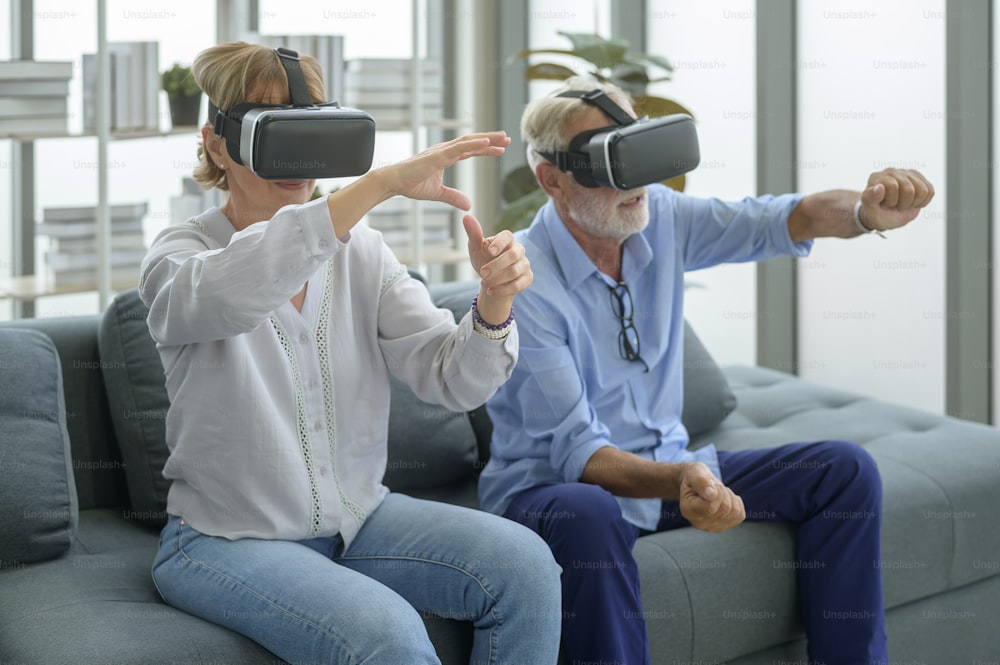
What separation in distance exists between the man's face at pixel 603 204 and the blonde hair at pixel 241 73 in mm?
559

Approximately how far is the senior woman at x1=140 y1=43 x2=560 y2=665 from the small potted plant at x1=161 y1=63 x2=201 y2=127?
1.91 metres

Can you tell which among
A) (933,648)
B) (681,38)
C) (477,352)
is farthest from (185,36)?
(933,648)

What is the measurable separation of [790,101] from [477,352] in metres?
2.43

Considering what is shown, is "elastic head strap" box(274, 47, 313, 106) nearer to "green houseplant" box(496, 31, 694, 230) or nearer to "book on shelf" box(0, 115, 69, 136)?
"green houseplant" box(496, 31, 694, 230)

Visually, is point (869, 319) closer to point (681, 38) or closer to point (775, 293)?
point (775, 293)

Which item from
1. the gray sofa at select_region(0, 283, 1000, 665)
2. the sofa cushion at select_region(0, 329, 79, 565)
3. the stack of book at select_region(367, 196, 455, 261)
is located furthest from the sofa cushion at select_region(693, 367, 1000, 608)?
the stack of book at select_region(367, 196, 455, 261)

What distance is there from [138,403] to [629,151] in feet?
3.18

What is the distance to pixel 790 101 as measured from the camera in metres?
3.75

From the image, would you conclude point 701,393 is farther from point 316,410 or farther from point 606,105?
point 316,410

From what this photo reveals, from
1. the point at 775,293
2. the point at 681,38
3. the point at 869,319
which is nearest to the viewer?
the point at 869,319

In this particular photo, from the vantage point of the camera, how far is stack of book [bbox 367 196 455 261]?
399cm

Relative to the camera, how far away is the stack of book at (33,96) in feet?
10.7

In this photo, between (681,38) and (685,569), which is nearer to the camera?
(685,569)

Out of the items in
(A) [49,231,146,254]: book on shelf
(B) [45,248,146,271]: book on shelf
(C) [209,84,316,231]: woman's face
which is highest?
(C) [209,84,316,231]: woman's face
